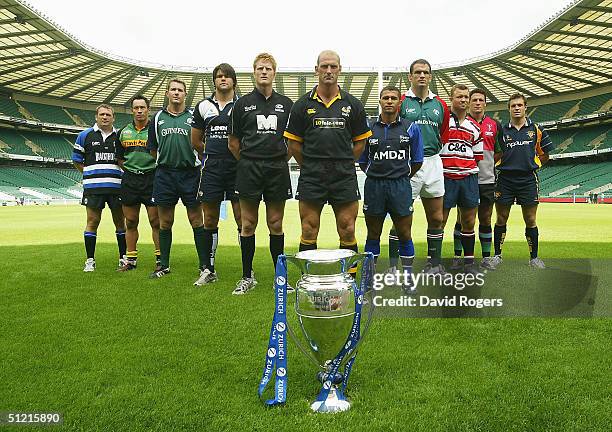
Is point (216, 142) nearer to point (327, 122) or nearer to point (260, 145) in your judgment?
point (260, 145)

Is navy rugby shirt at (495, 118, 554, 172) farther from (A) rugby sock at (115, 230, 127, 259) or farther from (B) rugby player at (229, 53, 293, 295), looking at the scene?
(A) rugby sock at (115, 230, 127, 259)

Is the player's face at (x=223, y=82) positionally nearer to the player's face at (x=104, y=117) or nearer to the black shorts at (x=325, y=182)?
the black shorts at (x=325, y=182)

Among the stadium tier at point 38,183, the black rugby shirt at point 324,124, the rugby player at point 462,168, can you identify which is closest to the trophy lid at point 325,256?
the black rugby shirt at point 324,124

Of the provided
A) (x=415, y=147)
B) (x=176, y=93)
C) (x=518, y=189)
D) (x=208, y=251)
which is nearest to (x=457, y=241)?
(x=518, y=189)

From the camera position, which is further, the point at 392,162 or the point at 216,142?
the point at 216,142

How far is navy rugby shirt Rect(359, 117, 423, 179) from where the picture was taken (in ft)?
13.6

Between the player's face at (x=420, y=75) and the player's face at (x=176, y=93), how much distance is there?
8.43ft

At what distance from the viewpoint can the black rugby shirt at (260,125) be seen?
4.23 meters

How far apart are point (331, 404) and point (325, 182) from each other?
1965 mm

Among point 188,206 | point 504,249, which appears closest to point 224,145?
point 188,206

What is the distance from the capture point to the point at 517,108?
556 centimetres

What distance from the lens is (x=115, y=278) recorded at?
5.06 metres

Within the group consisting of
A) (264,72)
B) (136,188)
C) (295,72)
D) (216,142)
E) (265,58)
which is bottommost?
(136,188)

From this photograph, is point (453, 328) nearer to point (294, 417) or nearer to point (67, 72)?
point (294, 417)
